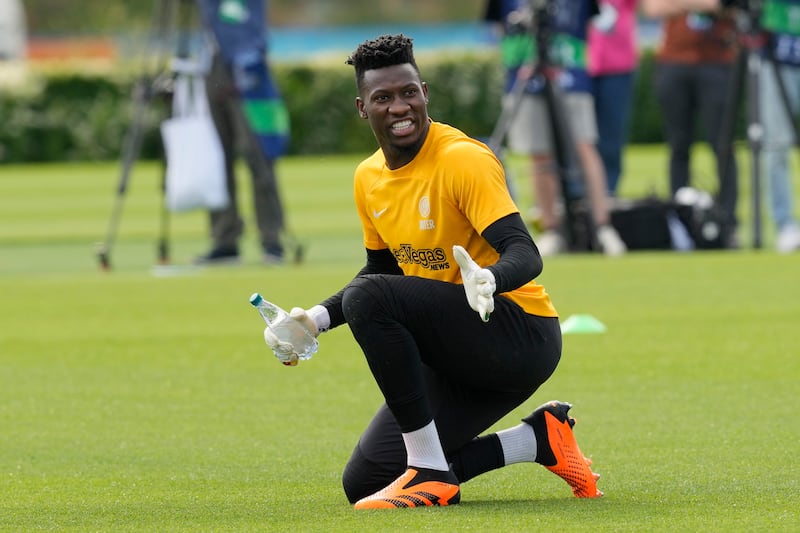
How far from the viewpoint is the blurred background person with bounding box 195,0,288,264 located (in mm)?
13234

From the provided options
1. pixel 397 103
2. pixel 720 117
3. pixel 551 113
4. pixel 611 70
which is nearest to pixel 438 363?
pixel 397 103

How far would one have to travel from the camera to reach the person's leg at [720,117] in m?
13.8

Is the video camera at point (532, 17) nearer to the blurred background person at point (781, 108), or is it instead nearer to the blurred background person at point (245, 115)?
the blurred background person at point (781, 108)

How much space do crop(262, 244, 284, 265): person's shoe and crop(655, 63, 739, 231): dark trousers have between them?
10.8 ft

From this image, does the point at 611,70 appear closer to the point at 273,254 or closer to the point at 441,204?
the point at 273,254

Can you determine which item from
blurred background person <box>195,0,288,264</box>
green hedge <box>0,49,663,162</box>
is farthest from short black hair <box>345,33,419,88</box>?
green hedge <box>0,49,663,162</box>

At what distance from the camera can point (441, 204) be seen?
5.40 meters

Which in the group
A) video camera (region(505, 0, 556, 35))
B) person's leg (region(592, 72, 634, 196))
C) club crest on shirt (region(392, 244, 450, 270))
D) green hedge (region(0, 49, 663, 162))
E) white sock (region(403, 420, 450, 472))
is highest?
video camera (region(505, 0, 556, 35))

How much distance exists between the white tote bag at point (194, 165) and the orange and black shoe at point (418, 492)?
7791 mm

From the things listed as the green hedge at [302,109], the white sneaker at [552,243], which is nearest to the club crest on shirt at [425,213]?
the white sneaker at [552,243]

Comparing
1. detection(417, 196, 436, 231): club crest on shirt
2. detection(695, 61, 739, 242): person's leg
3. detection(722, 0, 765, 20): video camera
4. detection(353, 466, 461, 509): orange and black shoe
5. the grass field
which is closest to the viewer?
the grass field

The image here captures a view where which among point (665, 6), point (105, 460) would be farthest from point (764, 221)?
point (105, 460)

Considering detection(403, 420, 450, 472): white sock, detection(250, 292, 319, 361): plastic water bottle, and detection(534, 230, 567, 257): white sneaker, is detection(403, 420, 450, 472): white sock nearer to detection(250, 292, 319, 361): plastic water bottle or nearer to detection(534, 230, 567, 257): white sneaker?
detection(250, 292, 319, 361): plastic water bottle

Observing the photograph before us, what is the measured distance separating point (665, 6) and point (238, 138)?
3.48m
